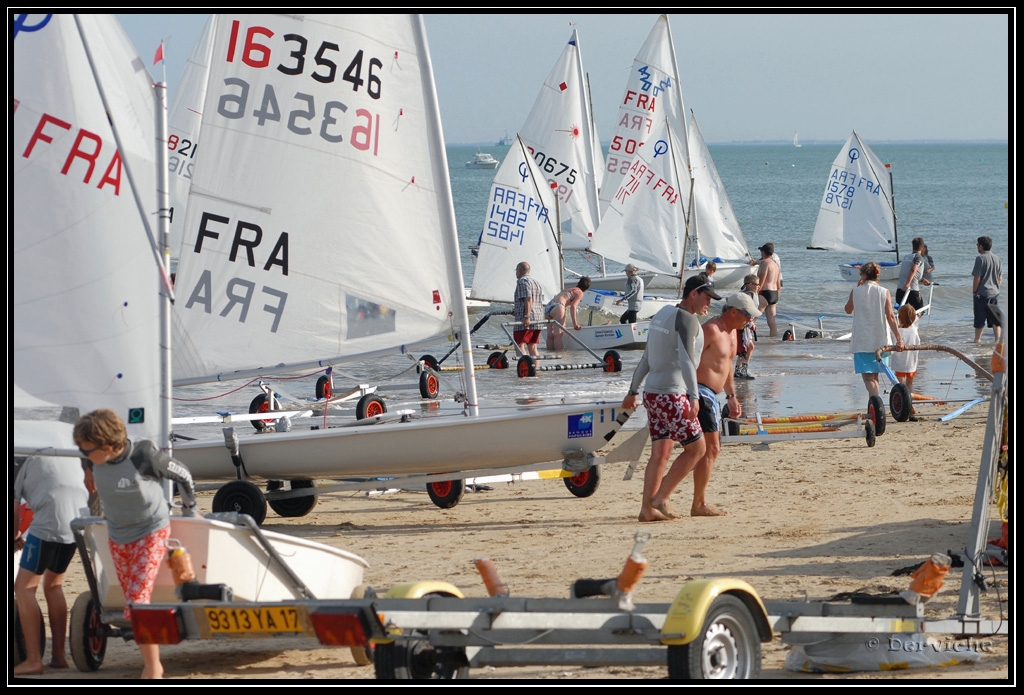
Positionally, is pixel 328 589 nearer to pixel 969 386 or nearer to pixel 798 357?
pixel 969 386

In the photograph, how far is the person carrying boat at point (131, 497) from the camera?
520 cm

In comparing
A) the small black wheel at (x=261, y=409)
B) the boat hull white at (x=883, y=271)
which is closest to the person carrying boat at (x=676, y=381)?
the small black wheel at (x=261, y=409)

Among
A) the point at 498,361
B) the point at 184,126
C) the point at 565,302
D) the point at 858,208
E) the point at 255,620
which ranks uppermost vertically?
the point at 184,126

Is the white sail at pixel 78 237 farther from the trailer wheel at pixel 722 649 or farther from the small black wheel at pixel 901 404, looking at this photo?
the small black wheel at pixel 901 404

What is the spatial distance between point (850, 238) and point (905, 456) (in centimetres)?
2500

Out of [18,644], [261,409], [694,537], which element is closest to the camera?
[18,644]

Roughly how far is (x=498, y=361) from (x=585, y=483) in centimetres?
945

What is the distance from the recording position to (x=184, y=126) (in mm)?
21984

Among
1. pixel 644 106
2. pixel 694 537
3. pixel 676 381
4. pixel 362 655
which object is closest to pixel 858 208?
pixel 644 106

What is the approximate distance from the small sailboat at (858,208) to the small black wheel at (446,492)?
2599 cm

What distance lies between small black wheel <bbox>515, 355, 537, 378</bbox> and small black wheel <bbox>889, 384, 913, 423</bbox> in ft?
21.8

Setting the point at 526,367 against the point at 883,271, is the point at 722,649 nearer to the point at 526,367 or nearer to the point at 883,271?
the point at 526,367

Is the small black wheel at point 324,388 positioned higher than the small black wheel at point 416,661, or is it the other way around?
the small black wheel at point 324,388

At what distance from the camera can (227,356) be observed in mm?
9328
